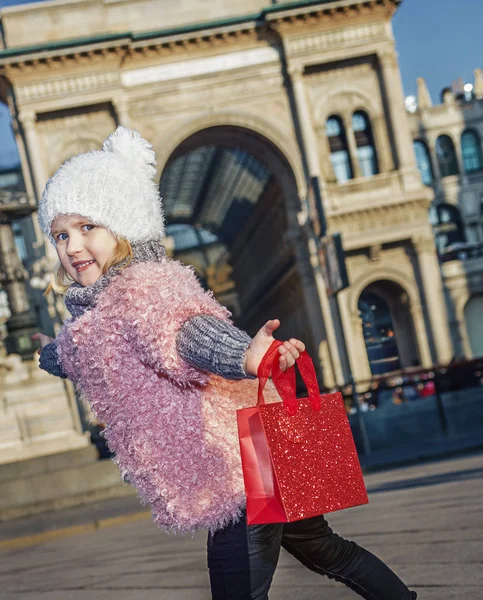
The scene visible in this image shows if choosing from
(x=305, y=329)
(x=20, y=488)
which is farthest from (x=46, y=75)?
(x=20, y=488)

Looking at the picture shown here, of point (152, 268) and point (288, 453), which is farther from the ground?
point (152, 268)

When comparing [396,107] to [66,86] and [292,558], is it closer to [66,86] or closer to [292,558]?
[66,86]

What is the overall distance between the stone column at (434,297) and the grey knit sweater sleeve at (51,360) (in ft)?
104

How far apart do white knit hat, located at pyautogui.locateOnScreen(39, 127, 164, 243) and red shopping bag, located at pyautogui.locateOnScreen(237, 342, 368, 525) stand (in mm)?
762

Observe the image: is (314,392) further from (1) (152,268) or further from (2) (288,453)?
(1) (152,268)

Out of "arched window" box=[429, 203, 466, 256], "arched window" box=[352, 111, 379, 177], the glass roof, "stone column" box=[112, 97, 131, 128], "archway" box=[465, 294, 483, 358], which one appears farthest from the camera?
"arched window" box=[429, 203, 466, 256]

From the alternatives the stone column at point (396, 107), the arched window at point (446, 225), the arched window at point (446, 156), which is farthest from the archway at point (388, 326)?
the arched window at point (446, 156)

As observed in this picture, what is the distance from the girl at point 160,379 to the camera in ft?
9.43

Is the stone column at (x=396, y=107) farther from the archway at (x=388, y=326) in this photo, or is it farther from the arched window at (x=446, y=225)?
the arched window at (x=446, y=225)

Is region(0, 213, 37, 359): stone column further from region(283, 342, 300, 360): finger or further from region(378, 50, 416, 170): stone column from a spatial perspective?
region(283, 342, 300, 360): finger

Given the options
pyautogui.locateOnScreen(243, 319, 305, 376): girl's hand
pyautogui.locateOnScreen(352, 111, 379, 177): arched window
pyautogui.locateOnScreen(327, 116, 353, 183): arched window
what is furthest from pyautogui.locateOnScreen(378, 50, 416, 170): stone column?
pyautogui.locateOnScreen(243, 319, 305, 376): girl's hand

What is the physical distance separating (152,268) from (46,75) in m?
32.7

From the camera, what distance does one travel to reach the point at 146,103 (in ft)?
115

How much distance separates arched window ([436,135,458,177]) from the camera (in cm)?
4850
